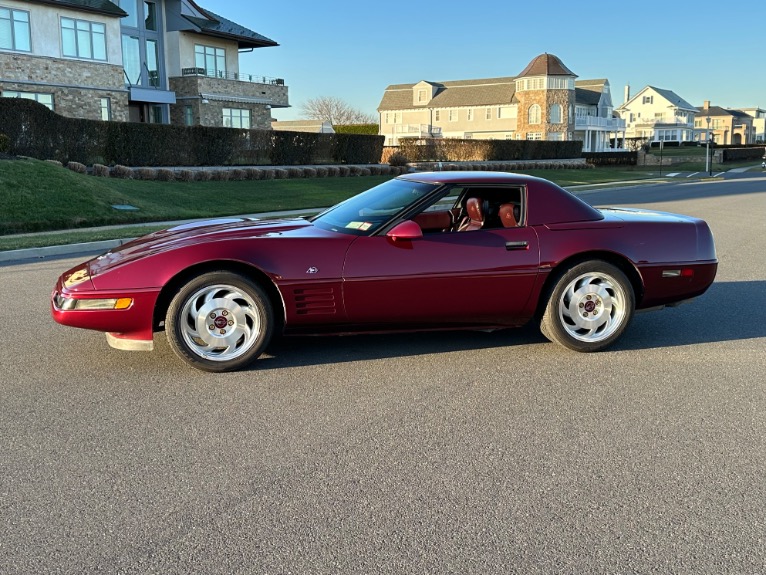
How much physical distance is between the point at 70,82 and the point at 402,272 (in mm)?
31370

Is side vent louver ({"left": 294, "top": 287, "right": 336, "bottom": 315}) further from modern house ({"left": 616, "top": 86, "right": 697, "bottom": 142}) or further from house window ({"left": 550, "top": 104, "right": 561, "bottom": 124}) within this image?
modern house ({"left": 616, "top": 86, "right": 697, "bottom": 142})

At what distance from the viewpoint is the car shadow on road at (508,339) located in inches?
226

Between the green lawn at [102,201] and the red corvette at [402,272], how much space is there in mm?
7835

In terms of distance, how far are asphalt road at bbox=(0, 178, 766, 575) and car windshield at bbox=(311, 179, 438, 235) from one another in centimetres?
101

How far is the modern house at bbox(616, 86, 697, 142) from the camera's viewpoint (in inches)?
4353

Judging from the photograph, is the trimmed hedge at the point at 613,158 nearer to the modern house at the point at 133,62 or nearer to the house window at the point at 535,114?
the house window at the point at 535,114

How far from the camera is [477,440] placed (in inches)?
160

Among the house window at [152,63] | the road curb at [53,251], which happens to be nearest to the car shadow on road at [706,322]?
the road curb at [53,251]

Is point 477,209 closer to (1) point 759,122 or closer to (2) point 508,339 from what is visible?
(2) point 508,339

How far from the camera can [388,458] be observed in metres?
3.82

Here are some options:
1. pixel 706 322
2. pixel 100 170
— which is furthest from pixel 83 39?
pixel 706 322

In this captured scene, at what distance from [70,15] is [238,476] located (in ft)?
111

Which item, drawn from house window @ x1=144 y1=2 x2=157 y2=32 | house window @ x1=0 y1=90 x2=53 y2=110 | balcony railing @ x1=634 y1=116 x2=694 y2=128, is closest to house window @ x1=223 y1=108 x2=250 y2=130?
house window @ x1=144 y1=2 x2=157 y2=32

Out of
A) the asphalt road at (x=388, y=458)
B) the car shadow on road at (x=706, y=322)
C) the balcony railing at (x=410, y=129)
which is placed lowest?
the asphalt road at (x=388, y=458)
